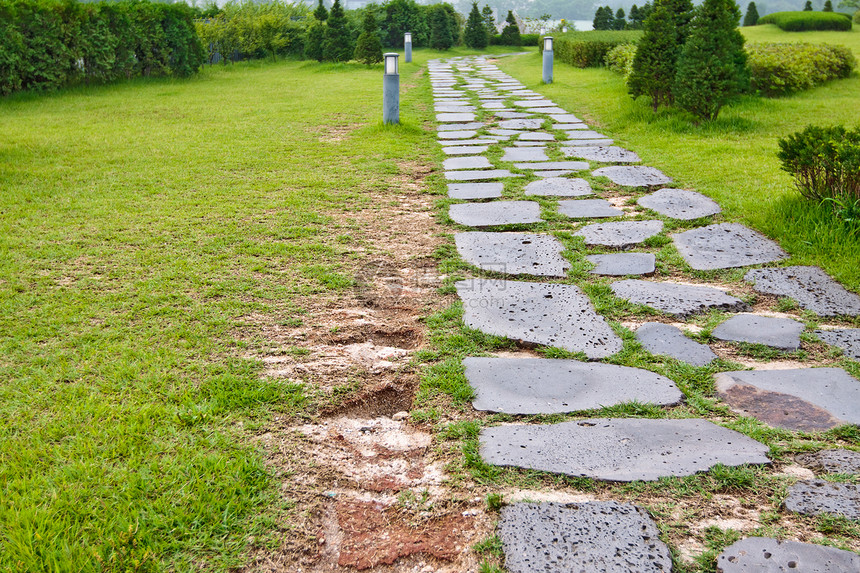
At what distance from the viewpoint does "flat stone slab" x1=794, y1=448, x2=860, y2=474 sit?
71.1 inches

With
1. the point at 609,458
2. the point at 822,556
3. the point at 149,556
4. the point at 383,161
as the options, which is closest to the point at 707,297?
the point at 609,458

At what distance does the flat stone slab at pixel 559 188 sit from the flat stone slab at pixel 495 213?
1.00ft

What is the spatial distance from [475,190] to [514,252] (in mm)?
1368

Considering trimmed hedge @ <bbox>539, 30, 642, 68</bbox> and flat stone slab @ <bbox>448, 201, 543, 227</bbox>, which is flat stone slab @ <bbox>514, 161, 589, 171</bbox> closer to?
flat stone slab @ <bbox>448, 201, 543, 227</bbox>

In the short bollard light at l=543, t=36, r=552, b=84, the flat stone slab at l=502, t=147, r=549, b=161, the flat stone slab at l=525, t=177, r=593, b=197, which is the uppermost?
the short bollard light at l=543, t=36, r=552, b=84

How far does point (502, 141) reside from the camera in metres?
6.73

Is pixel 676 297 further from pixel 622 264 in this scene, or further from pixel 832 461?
pixel 832 461

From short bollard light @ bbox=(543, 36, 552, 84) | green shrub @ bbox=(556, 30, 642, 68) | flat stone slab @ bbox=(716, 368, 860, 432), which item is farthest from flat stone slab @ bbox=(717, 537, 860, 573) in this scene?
green shrub @ bbox=(556, 30, 642, 68)

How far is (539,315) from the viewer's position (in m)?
2.84

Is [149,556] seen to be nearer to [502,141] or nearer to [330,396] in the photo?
[330,396]

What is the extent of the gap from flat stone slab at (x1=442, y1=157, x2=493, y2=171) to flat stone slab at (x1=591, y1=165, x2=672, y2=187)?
96 centimetres

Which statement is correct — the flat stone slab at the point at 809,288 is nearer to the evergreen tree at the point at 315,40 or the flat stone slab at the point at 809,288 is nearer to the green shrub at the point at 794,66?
the green shrub at the point at 794,66

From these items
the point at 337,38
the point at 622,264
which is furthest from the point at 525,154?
the point at 337,38

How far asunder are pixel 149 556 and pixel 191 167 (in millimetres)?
4639
